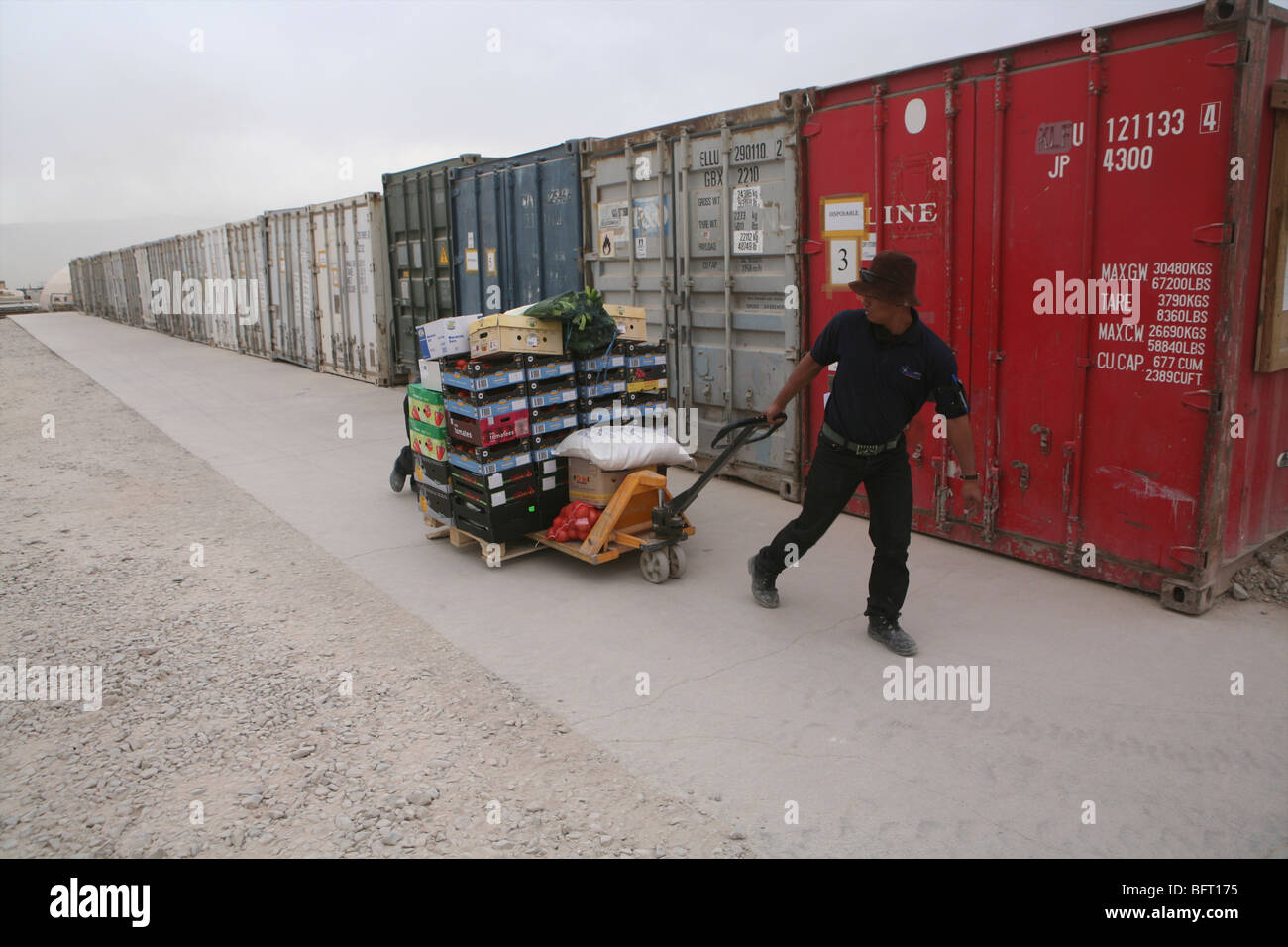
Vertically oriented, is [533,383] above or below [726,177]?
below

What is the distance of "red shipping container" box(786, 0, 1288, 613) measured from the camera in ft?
15.8

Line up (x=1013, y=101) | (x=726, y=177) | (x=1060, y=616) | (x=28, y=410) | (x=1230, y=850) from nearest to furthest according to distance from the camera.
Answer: (x=1230, y=850) < (x=1060, y=616) < (x=1013, y=101) < (x=726, y=177) < (x=28, y=410)

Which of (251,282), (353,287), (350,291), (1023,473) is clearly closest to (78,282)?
(251,282)

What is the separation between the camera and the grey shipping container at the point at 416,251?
12.7 m

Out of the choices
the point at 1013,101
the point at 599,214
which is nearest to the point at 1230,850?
the point at 1013,101

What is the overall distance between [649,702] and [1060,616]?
2.44m

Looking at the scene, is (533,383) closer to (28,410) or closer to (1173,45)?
(1173,45)

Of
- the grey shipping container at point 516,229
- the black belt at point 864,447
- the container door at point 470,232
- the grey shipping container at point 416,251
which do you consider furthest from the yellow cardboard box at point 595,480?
the grey shipping container at point 416,251

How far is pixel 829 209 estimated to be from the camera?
6.93 metres

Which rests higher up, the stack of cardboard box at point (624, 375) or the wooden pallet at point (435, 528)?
the stack of cardboard box at point (624, 375)

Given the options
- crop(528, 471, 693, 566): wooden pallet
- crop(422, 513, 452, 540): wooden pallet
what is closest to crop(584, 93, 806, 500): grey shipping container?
crop(528, 471, 693, 566): wooden pallet

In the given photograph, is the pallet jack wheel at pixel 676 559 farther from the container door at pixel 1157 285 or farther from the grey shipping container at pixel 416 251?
the grey shipping container at pixel 416 251

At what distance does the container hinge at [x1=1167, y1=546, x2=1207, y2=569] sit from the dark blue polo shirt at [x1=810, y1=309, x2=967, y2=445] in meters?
1.70

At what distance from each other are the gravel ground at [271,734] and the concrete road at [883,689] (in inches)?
10.1
